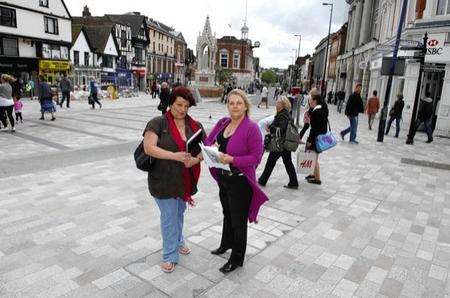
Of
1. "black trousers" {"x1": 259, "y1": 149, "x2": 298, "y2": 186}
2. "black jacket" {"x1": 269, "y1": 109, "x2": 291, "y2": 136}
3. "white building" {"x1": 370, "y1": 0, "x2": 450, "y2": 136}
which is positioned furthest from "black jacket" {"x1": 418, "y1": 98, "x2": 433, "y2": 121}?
"black jacket" {"x1": 269, "y1": 109, "x2": 291, "y2": 136}

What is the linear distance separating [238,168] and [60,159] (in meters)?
6.39

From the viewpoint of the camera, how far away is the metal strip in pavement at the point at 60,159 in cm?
760

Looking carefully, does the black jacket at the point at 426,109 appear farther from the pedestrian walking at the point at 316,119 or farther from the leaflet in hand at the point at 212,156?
the leaflet in hand at the point at 212,156

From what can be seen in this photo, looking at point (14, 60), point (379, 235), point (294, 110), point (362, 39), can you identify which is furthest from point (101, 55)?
point (379, 235)

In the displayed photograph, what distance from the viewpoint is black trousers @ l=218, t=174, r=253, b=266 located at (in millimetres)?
3754

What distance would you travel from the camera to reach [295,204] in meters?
6.27

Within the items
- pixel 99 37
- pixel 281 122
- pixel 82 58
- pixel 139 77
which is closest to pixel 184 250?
pixel 281 122

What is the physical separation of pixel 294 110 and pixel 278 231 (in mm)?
11877

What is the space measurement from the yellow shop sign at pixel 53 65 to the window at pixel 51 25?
271cm

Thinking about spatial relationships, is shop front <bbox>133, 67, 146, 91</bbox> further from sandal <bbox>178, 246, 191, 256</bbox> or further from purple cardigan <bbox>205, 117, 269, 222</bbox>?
purple cardigan <bbox>205, 117, 269, 222</bbox>

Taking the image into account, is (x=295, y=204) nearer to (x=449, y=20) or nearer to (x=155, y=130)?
(x=155, y=130)

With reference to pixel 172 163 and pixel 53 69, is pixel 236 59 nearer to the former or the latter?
pixel 53 69

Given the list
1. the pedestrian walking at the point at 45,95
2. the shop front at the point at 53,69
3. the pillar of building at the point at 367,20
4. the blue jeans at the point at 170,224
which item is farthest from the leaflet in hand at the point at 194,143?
the shop front at the point at 53,69

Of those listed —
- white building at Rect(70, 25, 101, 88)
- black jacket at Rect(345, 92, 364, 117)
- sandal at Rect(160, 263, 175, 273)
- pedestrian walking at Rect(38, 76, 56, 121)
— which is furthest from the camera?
white building at Rect(70, 25, 101, 88)
